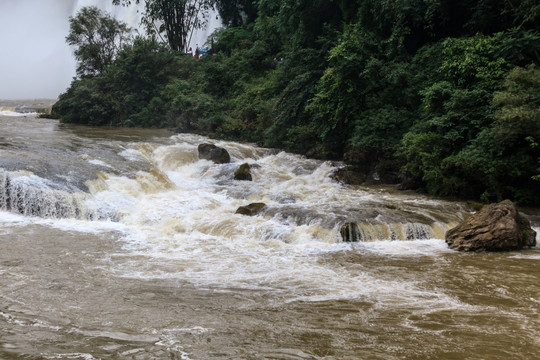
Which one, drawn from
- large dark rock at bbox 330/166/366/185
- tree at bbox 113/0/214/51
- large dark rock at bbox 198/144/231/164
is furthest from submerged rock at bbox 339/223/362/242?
tree at bbox 113/0/214/51

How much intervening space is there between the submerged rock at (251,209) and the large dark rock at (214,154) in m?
5.53

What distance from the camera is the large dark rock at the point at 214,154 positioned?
53.5 feet

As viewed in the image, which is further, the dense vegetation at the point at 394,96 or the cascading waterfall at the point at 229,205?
the dense vegetation at the point at 394,96

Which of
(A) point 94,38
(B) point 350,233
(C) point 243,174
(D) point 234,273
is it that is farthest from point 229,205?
(A) point 94,38

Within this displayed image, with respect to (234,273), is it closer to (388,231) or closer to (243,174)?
(388,231)

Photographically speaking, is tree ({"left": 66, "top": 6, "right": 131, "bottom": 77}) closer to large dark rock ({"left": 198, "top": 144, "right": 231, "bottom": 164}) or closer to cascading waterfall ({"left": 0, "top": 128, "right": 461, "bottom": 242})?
large dark rock ({"left": 198, "top": 144, "right": 231, "bottom": 164})

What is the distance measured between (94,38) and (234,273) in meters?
28.4

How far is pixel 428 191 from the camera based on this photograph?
1313 centimetres

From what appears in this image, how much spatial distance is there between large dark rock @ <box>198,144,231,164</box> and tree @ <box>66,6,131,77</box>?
17.6m

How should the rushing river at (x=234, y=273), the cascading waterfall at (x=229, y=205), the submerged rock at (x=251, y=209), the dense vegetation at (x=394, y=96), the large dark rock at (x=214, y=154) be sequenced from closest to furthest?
the rushing river at (x=234, y=273), the cascading waterfall at (x=229, y=205), the submerged rock at (x=251, y=209), the dense vegetation at (x=394, y=96), the large dark rock at (x=214, y=154)

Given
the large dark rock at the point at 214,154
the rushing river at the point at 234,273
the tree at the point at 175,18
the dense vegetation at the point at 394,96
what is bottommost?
the rushing river at the point at 234,273

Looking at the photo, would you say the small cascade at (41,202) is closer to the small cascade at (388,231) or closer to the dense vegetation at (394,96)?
the small cascade at (388,231)

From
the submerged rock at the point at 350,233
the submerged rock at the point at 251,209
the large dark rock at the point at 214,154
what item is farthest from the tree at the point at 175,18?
the submerged rock at the point at 350,233

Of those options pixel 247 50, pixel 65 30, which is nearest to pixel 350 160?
pixel 247 50
